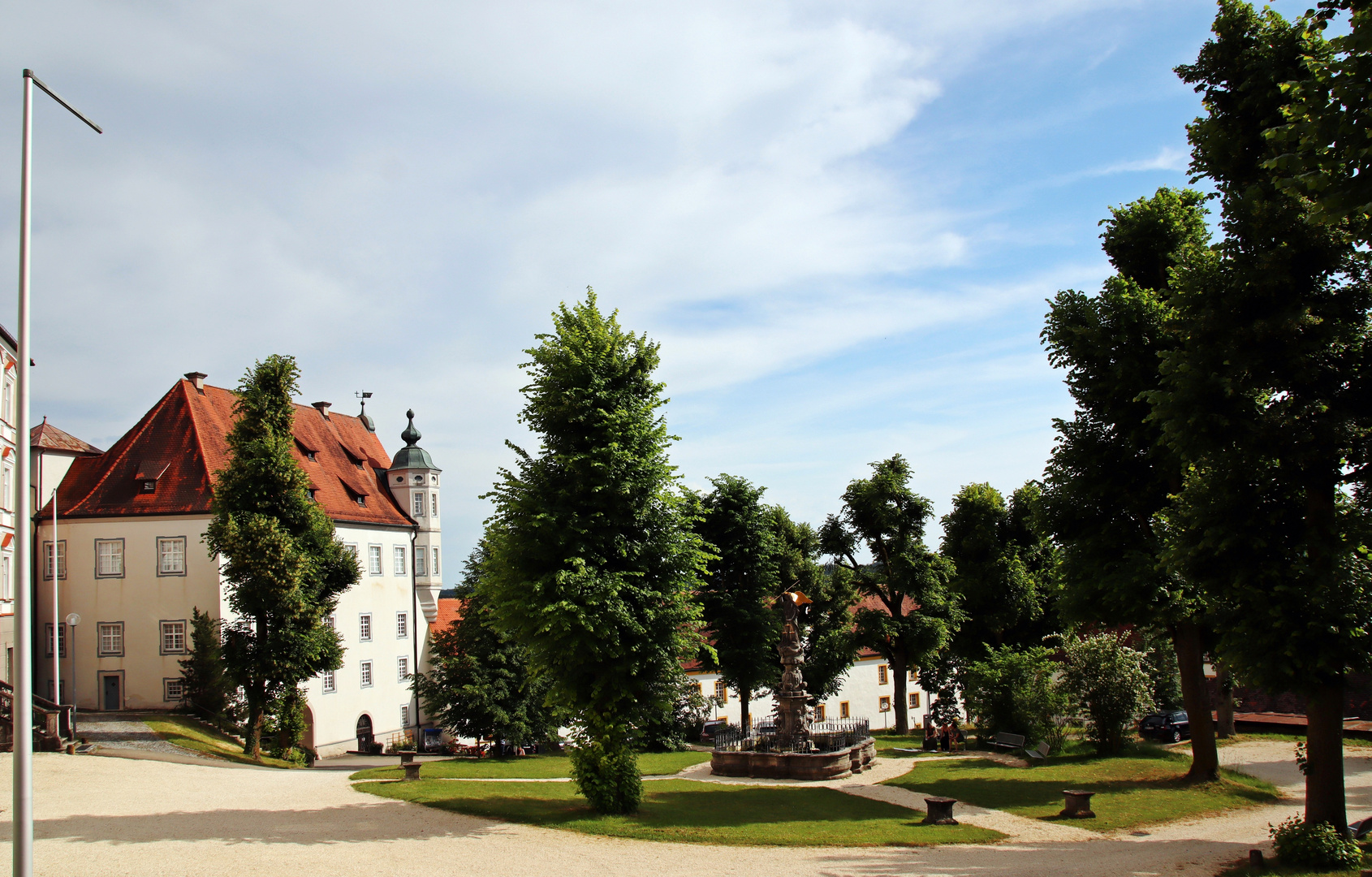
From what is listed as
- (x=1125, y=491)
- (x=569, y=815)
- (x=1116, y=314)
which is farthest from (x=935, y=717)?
(x=569, y=815)

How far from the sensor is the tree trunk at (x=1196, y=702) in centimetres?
2275

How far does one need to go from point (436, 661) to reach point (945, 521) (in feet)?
78.0

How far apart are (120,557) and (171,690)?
6.27m

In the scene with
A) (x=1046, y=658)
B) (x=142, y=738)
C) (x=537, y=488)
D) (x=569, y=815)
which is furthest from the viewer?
(x=1046, y=658)

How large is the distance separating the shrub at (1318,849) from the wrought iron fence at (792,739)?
556 inches

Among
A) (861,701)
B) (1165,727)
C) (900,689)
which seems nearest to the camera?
(1165,727)

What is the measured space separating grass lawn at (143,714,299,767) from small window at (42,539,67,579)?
8959 millimetres

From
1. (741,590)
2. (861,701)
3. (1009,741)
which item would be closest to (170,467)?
(741,590)

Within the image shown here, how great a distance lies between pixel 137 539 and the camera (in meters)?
39.0

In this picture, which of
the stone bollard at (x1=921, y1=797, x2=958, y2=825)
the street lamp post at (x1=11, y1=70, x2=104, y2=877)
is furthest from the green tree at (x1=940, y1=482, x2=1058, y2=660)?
the street lamp post at (x1=11, y1=70, x2=104, y2=877)

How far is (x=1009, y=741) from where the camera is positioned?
99.3 feet

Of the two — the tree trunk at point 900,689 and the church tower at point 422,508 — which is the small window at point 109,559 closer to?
the church tower at point 422,508

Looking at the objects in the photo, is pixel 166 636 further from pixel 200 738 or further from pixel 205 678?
pixel 200 738

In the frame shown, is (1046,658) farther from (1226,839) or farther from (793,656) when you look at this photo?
(1226,839)
